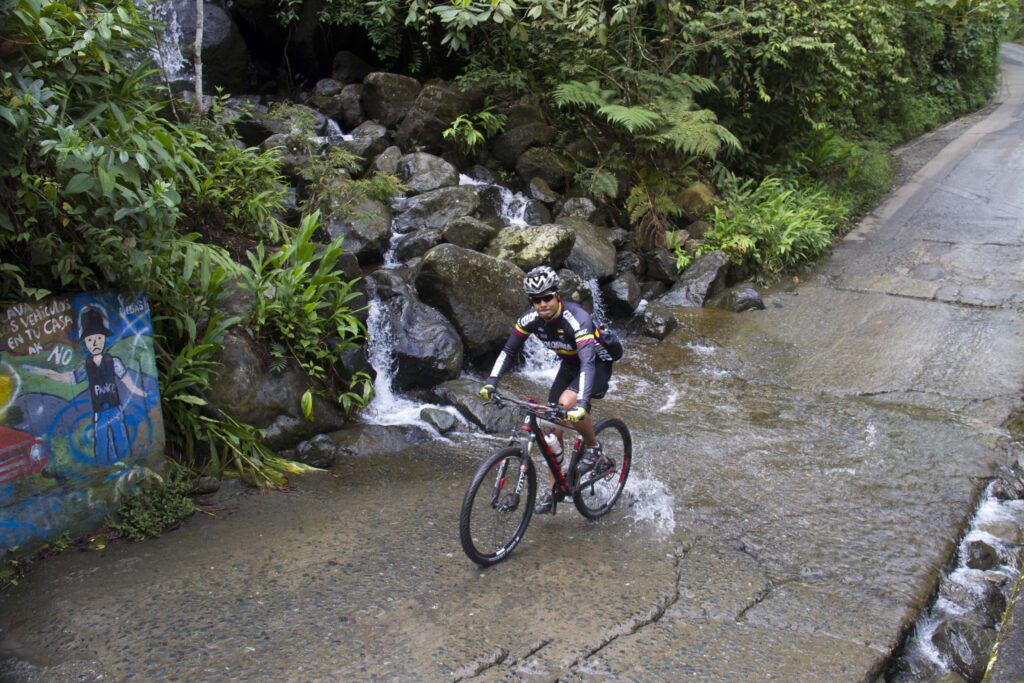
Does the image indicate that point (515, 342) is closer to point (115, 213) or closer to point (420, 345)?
point (115, 213)

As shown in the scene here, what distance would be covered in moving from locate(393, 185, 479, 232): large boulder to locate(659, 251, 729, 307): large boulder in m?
3.12

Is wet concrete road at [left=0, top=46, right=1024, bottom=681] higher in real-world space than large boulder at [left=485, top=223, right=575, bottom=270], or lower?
lower

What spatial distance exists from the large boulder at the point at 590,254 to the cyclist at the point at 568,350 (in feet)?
16.9

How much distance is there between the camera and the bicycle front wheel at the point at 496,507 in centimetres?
464

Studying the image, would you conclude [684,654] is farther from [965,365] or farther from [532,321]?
[965,365]

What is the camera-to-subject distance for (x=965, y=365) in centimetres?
854

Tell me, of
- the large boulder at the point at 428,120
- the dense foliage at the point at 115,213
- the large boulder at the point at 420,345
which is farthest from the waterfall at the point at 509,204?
the dense foliage at the point at 115,213

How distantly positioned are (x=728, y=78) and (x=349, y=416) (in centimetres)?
892

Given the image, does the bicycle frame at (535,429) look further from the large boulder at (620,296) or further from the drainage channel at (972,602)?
the large boulder at (620,296)

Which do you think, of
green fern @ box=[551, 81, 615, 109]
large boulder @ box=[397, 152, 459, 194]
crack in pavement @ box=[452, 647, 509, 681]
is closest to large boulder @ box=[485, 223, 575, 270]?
large boulder @ box=[397, 152, 459, 194]

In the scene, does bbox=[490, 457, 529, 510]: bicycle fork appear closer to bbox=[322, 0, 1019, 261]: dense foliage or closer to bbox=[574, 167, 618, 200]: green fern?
bbox=[322, 0, 1019, 261]: dense foliage

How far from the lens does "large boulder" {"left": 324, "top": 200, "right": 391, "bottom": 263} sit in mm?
9500

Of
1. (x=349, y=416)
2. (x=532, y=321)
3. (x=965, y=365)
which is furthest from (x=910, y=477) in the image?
(x=349, y=416)

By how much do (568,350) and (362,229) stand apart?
5.21 metres
